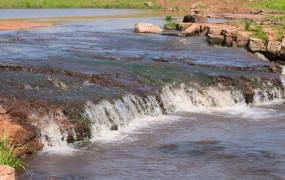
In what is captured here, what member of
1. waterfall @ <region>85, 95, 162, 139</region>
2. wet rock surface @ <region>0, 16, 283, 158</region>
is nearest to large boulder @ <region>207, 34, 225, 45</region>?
wet rock surface @ <region>0, 16, 283, 158</region>

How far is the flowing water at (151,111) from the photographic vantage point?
43.4 ft

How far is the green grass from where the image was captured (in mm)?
67662

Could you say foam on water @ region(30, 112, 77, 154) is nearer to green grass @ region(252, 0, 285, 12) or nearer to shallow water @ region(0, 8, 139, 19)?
shallow water @ region(0, 8, 139, 19)

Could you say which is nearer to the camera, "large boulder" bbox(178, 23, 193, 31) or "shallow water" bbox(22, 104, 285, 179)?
"shallow water" bbox(22, 104, 285, 179)

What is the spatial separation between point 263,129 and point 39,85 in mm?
6971

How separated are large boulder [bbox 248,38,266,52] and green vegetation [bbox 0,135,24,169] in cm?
1976

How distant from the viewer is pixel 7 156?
39.5 ft

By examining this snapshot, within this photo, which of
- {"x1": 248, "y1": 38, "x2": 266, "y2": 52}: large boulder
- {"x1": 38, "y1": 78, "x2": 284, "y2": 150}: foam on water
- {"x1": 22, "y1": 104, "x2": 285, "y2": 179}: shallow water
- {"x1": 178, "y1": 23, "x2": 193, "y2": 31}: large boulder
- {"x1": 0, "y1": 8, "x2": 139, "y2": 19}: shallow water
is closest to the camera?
{"x1": 22, "y1": 104, "x2": 285, "y2": 179}: shallow water

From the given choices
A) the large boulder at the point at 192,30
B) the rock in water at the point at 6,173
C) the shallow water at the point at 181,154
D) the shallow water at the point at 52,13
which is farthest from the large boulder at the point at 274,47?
the shallow water at the point at 52,13

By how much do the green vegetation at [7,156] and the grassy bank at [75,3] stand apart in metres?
71.8

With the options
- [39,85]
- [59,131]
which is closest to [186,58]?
[39,85]

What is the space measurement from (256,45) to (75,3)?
60601 mm

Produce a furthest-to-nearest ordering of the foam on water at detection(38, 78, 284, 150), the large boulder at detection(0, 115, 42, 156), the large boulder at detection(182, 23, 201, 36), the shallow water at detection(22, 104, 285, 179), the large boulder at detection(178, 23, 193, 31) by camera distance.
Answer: the large boulder at detection(178, 23, 193, 31) → the large boulder at detection(182, 23, 201, 36) → the foam on water at detection(38, 78, 284, 150) → the large boulder at detection(0, 115, 42, 156) → the shallow water at detection(22, 104, 285, 179)

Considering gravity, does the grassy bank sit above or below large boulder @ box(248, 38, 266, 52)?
below
